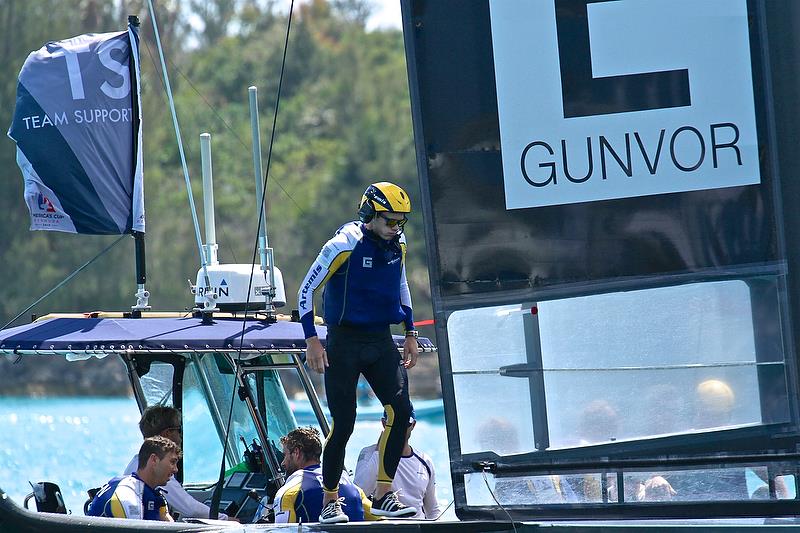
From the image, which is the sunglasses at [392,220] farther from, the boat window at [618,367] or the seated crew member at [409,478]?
the seated crew member at [409,478]

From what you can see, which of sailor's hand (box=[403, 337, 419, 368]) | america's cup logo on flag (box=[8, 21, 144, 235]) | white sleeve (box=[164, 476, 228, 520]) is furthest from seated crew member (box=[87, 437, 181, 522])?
america's cup logo on flag (box=[8, 21, 144, 235])

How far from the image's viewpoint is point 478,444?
5312 mm

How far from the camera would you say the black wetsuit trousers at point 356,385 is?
19.6ft

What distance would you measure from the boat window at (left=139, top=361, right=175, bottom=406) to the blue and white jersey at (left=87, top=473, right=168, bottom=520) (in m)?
1.63

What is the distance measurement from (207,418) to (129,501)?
1952mm

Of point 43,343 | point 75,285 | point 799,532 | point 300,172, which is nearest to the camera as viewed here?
point 799,532

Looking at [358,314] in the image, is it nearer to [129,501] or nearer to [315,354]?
[315,354]

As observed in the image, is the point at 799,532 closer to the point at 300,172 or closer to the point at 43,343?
the point at 43,343

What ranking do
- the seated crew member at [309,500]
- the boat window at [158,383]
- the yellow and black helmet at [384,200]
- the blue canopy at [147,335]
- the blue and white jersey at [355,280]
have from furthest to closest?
the boat window at [158,383] → the blue canopy at [147,335] → the seated crew member at [309,500] → the blue and white jersey at [355,280] → the yellow and black helmet at [384,200]

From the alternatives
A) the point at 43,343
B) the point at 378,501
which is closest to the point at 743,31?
the point at 378,501

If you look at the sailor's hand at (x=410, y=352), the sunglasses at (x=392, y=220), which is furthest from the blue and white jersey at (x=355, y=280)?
the sailor's hand at (x=410, y=352)

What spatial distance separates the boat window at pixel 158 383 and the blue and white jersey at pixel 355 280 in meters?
2.36

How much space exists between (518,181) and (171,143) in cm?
2987

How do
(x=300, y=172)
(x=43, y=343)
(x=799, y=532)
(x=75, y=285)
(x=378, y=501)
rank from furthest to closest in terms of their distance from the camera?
1. (x=300, y=172)
2. (x=75, y=285)
3. (x=43, y=343)
4. (x=378, y=501)
5. (x=799, y=532)
